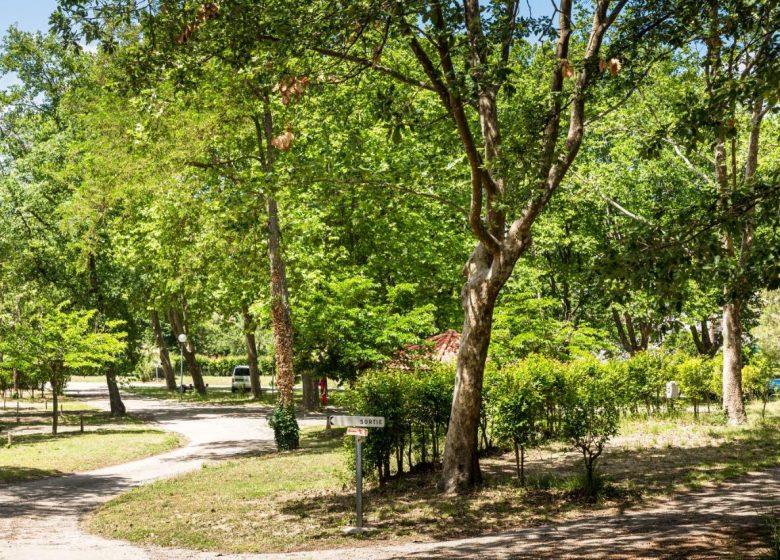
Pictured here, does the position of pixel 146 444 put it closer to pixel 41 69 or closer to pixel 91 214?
pixel 91 214

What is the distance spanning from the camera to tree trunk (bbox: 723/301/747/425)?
60.0ft

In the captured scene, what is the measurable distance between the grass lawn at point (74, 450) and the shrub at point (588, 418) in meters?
12.2

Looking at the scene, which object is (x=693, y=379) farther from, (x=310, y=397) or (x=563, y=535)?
(x=310, y=397)

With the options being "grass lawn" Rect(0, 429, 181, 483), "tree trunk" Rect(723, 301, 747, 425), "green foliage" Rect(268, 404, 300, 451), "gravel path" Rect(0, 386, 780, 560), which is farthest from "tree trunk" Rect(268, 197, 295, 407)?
"tree trunk" Rect(723, 301, 747, 425)

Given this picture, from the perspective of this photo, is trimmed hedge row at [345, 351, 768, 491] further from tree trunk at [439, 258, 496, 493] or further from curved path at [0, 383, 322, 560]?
curved path at [0, 383, 322, 560]

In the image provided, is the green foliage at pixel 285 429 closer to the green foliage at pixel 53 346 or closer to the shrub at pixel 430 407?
the shrub at pixel 430 407

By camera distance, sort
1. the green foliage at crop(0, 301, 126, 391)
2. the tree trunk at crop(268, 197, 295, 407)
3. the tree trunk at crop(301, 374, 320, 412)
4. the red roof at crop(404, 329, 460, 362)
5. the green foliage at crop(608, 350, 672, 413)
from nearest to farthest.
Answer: the tree trunk at crop(268, 197, 295, 407) → the red roof at crop(404, 329, 460, 362) → the green foliage at crop(608, 350, 672, 413) → the green foliage at crop(0, 301, 126, 391) → the tree trunk at crop(301, 374, 320, 412)

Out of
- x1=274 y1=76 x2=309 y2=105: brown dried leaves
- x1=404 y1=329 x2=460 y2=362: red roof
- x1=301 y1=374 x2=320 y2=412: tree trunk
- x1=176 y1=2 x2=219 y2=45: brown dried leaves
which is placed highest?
x1=176 y1=2 x2=219 y2=45: brown dried leaves

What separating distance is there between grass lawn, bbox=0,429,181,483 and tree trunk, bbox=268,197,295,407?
454 cm

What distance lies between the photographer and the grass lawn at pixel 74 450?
712 inches

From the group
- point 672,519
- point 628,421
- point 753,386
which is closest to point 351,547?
point 672,519

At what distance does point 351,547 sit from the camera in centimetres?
943

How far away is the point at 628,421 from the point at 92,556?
47.9ft

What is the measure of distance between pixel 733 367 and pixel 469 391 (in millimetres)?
9509
